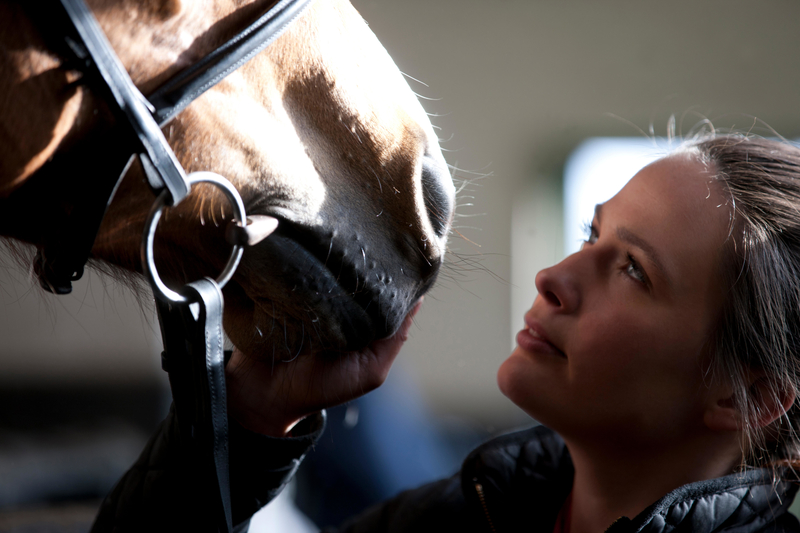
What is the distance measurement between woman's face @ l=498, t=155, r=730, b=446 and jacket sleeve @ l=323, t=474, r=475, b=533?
0.80ft

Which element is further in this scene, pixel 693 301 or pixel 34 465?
pixel 34 465

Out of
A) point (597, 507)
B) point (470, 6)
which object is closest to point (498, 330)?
point (470, 6)

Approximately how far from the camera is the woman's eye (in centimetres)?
57

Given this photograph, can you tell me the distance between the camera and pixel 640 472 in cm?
59

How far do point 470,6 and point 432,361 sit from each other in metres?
1.25

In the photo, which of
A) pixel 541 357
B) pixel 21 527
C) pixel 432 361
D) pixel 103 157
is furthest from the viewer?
pixel 432 361

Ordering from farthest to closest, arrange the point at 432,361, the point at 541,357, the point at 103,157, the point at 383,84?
the point at 432,361
the point at 541,357
the point at 383,84
the point at 103,157

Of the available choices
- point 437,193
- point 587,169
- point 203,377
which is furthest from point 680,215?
point 587,169

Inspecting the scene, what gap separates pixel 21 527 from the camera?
1.11m

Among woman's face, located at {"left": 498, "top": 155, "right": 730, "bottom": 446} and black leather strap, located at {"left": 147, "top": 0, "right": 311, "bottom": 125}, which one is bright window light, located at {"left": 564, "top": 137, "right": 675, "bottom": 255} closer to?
woman's face, located at {"left": 498, "top": 155, "right": 730, "bottom": 446}

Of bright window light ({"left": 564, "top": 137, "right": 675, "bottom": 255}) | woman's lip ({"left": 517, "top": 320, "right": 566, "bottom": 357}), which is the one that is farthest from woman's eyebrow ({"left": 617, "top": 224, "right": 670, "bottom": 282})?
bright window light ({"left": 564, "top": 137, "right": 675, "bottom": 255})

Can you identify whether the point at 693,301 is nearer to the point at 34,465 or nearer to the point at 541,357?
the point at 541,357

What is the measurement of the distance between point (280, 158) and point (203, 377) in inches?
6.9

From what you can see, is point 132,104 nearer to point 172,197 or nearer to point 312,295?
point 172,197
